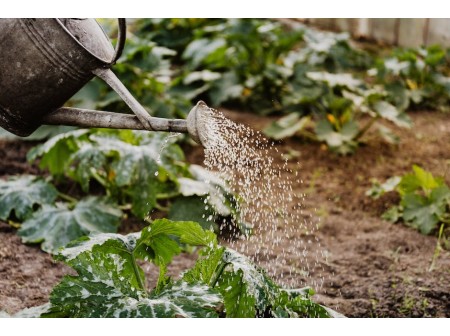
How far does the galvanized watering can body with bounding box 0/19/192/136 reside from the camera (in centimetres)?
171

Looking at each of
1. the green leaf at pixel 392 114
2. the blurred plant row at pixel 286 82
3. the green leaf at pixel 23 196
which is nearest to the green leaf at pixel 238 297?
the green leaf at pixel 23 196

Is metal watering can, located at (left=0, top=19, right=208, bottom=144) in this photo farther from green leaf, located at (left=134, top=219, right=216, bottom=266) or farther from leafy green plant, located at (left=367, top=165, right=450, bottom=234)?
leafy green plant, located at (left=367, top=165, right=450, bottom=234)

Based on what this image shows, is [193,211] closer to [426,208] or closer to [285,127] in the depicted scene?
[426,208]

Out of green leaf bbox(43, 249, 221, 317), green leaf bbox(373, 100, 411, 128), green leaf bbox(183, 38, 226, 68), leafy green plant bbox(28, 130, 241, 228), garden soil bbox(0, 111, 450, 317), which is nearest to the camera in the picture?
green leaf bbox(43, 249, 221, 317)

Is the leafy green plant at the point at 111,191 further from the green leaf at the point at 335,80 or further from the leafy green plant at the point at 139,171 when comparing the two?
the green leaf at the point at 335,80

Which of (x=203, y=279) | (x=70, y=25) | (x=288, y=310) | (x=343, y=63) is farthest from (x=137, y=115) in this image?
(x=343, y=63)

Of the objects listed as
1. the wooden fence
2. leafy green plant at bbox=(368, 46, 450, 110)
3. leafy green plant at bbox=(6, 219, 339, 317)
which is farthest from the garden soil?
the wooden fence

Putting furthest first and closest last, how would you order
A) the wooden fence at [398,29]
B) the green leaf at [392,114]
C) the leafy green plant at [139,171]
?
the wooden fence at [398,29] < the green leaf at [392,114] < the leafy green plant at [139,171]

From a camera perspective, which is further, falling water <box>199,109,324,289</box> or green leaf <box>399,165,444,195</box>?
green leaf <box>399,165,444,195</box>

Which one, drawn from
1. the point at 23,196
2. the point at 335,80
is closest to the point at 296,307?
the point at 23,196

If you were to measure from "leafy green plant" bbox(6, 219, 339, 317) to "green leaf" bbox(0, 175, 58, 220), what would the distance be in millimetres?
871

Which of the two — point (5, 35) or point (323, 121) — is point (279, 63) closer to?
point (323, 121)

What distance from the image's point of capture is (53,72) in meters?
1.73

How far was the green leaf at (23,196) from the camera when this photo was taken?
254cm
